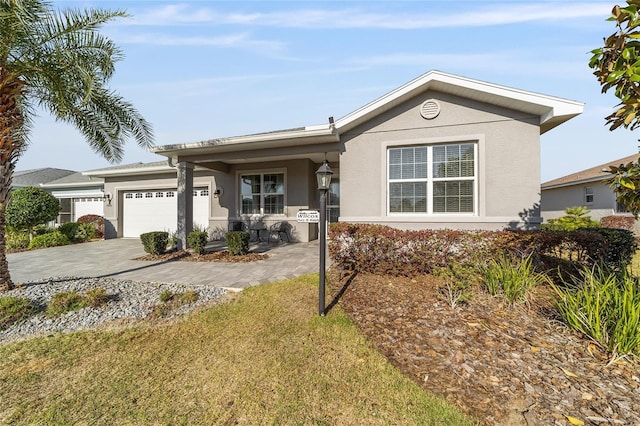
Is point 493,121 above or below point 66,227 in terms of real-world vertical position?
above

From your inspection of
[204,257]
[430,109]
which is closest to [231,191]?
[204,257]

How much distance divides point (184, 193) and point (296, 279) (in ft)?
19.2

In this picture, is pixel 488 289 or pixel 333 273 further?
pixel 333 273

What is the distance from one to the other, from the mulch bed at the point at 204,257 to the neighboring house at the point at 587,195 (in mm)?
13282

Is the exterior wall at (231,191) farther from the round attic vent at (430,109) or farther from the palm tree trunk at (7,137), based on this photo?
the palm tree trunk at (7,137)

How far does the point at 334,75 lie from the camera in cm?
844

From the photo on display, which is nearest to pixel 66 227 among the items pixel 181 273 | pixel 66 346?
pixel 181 273

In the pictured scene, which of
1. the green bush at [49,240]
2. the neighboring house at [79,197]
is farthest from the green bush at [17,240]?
the neighboring house at [79,197]

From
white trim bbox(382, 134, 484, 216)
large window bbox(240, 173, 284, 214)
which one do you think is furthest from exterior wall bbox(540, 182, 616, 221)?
large window bbox(240, 173, 284, 214)

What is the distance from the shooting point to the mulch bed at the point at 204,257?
7832mm

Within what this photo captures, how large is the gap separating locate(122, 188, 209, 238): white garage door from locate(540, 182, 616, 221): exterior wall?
16052 millimetres

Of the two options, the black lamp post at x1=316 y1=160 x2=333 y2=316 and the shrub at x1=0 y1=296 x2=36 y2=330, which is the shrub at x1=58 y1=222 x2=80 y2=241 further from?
the black lamp post at x1=316 y1=160 x2=333 y2=316

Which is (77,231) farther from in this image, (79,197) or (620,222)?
(620,222)

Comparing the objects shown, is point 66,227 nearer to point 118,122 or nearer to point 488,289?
point 118,122
